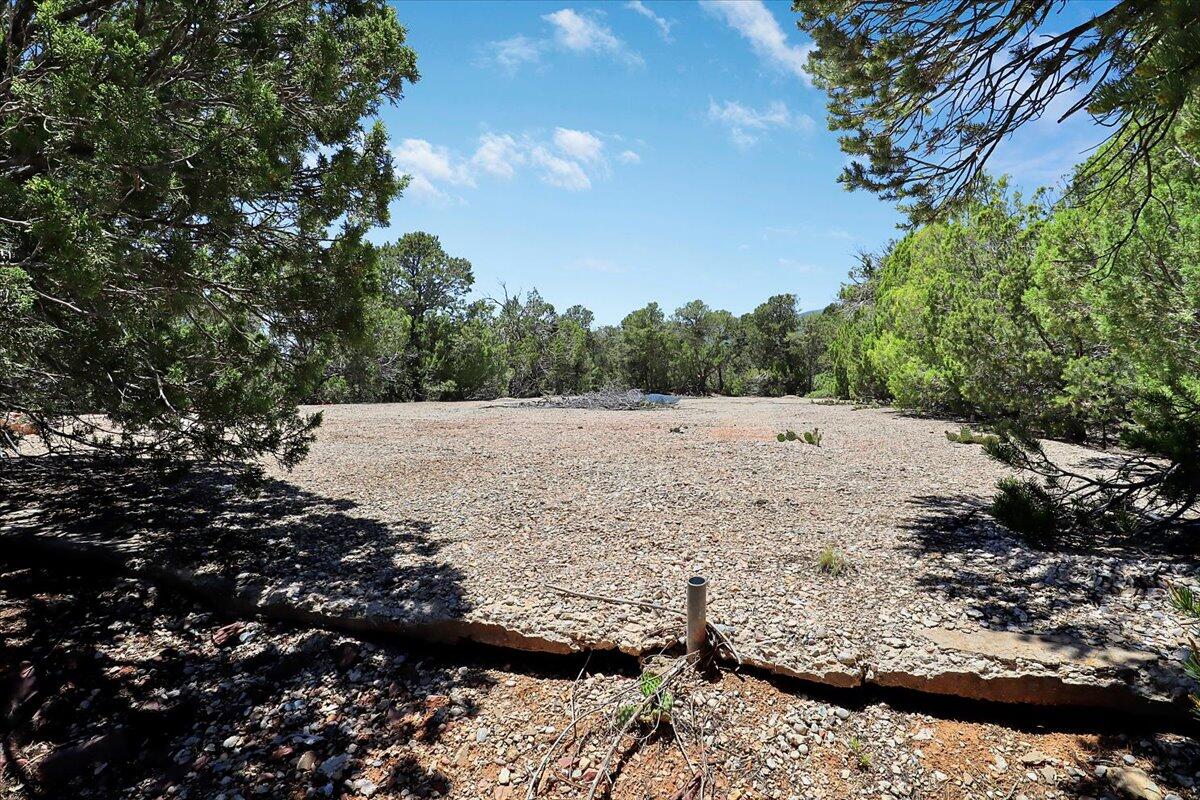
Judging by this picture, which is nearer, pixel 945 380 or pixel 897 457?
pixel 897 457

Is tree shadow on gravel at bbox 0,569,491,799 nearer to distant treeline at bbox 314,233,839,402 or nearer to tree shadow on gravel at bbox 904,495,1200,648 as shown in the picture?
tree shadow on gravel at bbox 904,495,1200,648

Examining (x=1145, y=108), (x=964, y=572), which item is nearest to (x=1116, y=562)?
(x=964, y=572)

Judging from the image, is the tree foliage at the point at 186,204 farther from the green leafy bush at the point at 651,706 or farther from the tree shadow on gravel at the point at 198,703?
the green leafy bush at the point at 651,706

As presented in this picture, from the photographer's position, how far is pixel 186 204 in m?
2.97

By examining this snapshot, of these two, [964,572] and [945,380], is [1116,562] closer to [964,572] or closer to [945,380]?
[964,572]

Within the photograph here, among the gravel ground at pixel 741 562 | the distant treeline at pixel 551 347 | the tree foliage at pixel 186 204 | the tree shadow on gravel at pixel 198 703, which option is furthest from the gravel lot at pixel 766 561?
the distant treeline at pixel 551 347

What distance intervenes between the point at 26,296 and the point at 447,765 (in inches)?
121

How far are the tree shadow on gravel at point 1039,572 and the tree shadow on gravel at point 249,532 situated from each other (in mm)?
3467

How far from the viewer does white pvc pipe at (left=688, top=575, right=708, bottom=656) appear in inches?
115

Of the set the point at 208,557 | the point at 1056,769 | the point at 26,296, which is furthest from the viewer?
the point at 208,557

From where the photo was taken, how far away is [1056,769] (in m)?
2.31

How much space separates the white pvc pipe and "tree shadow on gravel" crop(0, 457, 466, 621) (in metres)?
1.55

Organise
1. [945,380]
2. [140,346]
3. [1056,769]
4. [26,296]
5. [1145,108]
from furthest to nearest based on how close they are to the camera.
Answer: [945,380] → [140,346] → [26,296] → [1056,769] → [1145,108]

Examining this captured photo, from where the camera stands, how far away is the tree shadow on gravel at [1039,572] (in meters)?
3.17
